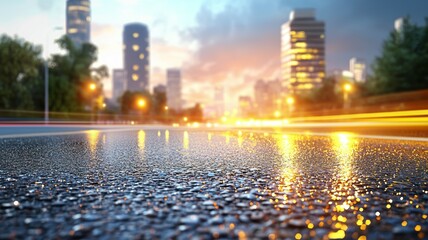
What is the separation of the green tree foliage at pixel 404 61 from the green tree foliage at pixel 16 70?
5200cm

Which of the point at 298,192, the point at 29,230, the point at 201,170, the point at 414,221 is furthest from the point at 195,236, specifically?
the point at 201,170

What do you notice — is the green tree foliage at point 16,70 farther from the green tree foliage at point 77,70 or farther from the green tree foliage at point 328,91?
the green tree foliage at point 328,91

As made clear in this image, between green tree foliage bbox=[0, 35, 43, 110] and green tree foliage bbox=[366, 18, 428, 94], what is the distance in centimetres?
5200

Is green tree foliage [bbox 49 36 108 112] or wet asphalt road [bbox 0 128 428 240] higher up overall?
green tree foliage [bbox 49 36 108 112]

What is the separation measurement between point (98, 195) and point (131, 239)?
1060 millimetres

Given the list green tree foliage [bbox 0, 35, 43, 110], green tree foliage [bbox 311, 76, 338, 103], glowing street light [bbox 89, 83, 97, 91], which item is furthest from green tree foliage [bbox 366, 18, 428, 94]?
green tree foliage [bbox 0, 35, 43, 110]

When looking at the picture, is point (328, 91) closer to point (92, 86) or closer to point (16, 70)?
point (92, 86)

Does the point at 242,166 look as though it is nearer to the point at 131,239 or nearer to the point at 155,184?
the point at 155,184

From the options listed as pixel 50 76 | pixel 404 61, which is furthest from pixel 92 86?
pixel 404 61

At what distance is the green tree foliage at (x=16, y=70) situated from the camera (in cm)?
4922

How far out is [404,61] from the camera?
4997cm

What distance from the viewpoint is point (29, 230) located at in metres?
1.58

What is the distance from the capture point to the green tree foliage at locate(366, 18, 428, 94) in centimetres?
4903

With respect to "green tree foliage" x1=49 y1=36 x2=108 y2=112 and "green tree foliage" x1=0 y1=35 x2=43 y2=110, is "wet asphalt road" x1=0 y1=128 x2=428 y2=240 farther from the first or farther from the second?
"green tree foliage" x1=49 y1=36 x2=108 y2=112
